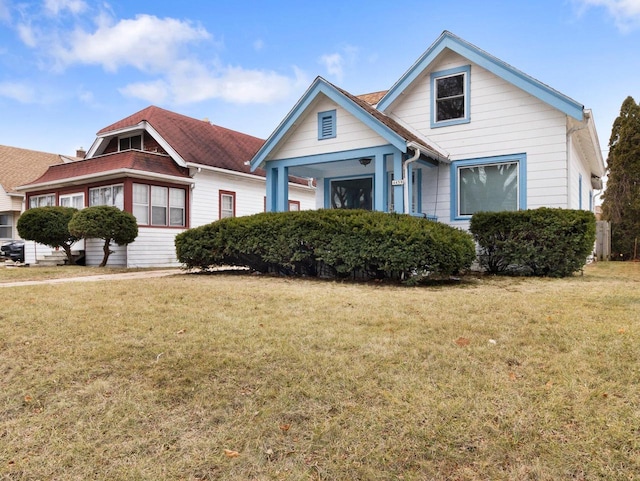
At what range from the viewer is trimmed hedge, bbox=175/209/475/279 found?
327 inches

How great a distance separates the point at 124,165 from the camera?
15906 mm

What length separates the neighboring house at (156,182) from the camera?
16406 mm

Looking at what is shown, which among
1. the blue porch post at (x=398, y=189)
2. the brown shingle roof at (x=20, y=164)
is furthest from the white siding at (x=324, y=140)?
the brown shingle roof at (x=20, y=164)

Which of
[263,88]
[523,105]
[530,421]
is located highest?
[263,88]

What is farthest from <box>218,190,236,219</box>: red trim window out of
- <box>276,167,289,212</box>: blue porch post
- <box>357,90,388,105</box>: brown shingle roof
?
<box>357,90,388,105</box>: brown shingle roof

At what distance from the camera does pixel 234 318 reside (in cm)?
534

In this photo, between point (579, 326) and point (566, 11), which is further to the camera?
point (566, 11)

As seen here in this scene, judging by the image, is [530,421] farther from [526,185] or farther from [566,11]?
[566,11]

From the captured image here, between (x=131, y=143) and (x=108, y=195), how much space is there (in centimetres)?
331

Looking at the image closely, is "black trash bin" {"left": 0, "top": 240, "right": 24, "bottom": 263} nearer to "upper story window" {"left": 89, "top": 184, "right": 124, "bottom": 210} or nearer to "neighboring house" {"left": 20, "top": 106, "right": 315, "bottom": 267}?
"neighboring house" {"left": 20, "top": 106, "right": 315, "bottom": 267}

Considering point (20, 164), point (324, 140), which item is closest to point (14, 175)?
point (20, 164)

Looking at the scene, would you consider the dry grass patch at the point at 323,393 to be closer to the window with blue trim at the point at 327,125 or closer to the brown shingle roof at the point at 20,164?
the window with blue trim at the point at 327,125

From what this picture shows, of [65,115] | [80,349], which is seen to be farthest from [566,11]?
[65,115]

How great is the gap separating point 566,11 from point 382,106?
622 centimetres
